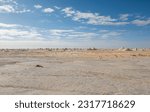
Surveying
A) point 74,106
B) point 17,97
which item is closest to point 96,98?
point 74,106

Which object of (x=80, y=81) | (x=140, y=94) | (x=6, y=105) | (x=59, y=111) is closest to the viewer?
(x=59, y=111)

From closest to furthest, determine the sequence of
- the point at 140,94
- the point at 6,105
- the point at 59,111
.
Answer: the point at 59,111 < the point at 6,105 < the point at 140,94

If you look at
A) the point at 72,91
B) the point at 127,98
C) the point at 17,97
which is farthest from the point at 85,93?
the point at 17,97

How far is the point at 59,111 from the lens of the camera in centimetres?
787

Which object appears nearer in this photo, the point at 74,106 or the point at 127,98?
the point at 74,106

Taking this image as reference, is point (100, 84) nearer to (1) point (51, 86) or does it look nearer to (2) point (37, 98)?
(1) point (51, 86)

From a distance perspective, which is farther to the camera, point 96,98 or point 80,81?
point 80,81

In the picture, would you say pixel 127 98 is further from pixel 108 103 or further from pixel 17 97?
pixel 17 97

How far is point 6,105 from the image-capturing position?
8.45 meters

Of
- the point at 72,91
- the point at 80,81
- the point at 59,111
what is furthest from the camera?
the point at 80,81

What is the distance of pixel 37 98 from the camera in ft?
30.7

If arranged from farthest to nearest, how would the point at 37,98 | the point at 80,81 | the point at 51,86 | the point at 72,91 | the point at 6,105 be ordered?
1. the point at 80,81
2. the point at 51,86
3. the point at 72,91
4. the point at 37,98
5. the point at 6,105

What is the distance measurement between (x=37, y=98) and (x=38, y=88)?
88.1 inches

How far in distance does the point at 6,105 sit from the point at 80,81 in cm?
564
